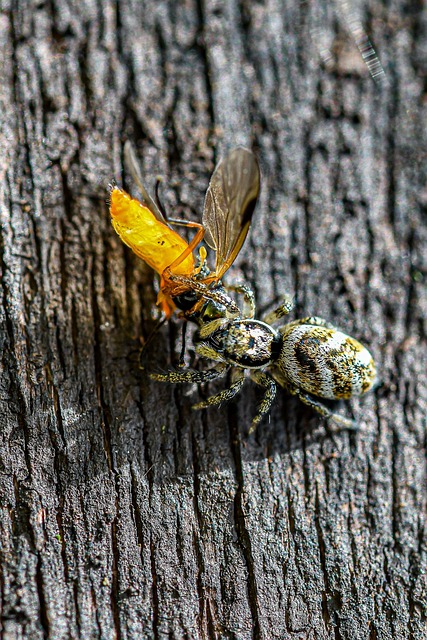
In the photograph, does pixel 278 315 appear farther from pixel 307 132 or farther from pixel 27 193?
pixel 27 193

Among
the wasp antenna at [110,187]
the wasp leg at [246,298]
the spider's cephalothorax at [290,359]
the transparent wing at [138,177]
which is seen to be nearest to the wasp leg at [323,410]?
the spider's cephalothorax at [290,359]

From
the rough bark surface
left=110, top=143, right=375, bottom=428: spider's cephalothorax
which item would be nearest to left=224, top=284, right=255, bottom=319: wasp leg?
left=110, top=143, right=375, bottom=428: spider's cephalothorax

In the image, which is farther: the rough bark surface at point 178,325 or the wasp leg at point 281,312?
the wasp leg at point 281,312

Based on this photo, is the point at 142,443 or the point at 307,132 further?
the point at 307,132

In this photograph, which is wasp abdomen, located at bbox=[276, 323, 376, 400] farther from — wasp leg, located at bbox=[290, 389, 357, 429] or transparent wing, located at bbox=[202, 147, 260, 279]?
transparent wing, located at bbox=[202, 147, 260, 279]

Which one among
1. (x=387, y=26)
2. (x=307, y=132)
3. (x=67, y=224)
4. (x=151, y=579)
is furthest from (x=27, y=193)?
(x=387, y=26)

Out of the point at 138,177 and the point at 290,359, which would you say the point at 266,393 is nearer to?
the point at 290,359

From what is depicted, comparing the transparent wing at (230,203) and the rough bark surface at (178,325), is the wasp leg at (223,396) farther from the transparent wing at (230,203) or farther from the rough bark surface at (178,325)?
the transparent wing at (230,203)
